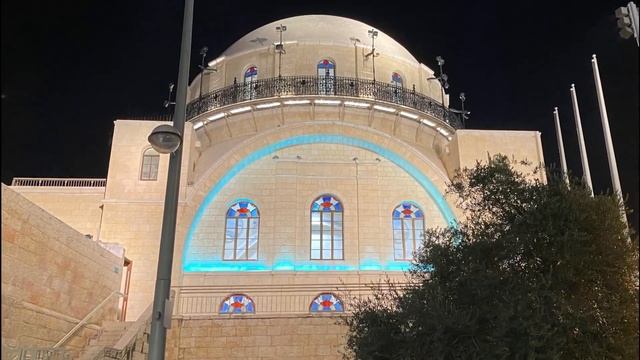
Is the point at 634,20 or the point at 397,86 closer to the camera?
the point at 634,20

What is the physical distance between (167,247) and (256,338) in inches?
352

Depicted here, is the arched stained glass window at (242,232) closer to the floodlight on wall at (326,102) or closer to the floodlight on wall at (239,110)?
the floodlight on wall at (239,110)

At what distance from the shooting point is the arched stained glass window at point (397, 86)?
2203 centimetres

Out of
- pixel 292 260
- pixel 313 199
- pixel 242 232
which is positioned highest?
pixel 313 199

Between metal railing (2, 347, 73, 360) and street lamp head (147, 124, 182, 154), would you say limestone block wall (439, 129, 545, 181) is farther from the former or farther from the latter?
street lamp head (147, 124, 182, 154)

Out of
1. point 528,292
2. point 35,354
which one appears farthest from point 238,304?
point 528,292

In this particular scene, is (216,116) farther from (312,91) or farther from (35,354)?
(35,354)

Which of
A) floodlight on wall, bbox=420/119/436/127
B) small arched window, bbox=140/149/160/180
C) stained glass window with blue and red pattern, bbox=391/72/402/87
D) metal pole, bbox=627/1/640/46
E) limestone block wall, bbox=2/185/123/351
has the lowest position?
limestone block wall, bbox=2/185/123/351

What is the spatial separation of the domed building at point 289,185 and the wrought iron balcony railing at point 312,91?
0.05 meters

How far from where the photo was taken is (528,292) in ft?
28.7

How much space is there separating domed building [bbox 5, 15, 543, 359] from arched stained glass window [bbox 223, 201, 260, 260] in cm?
4

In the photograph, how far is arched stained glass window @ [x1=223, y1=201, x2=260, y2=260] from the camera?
19.5m

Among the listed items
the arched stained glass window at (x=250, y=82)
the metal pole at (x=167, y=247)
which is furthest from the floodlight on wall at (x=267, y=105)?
the metal pole at (x=167, y=247)

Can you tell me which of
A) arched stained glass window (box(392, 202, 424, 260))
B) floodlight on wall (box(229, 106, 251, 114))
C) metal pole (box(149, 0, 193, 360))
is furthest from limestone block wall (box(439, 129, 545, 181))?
metal pole (box(149, 0, 193, 360))
